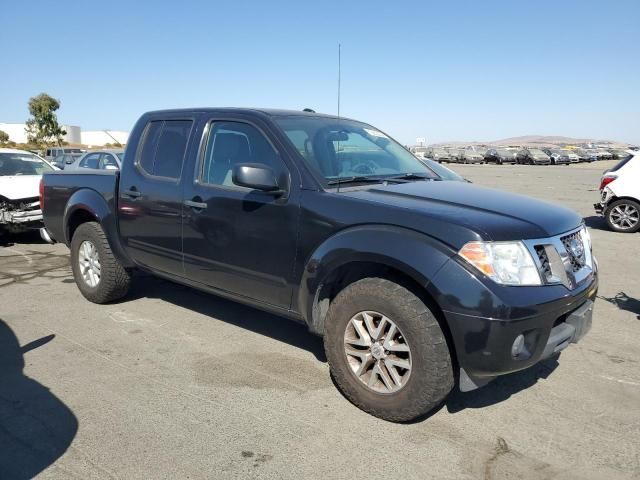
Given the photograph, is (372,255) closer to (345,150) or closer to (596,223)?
(345,150)

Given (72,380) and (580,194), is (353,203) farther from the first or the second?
(580,194)

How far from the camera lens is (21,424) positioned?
10.2 ft

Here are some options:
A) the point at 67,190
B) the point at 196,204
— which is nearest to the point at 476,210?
the point at 196,204

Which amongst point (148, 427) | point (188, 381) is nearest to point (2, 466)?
point (148, 427)

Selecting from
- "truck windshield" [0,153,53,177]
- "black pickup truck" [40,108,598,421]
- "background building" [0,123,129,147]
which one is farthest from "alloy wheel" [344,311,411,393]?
"background building" [0,123,129,147]

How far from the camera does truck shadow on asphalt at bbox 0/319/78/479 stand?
2730 mm

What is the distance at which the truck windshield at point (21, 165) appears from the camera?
31.6 ft

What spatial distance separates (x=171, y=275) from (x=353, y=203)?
2.07 meters

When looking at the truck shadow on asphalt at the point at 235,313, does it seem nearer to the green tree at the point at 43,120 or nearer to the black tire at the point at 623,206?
the black tire at the point at 623,206

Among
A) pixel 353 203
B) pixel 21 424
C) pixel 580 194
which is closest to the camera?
pixel 21 424

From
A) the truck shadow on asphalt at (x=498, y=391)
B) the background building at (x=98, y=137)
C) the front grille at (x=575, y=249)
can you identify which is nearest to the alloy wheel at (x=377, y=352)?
the truck shadow on asphalt at (x=498, y=391)

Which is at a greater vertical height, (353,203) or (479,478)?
(353,203)

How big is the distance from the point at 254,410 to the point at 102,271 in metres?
2.70

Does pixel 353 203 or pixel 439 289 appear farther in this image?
pixel 353 203
